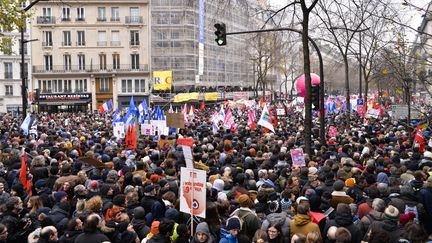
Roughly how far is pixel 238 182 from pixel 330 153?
18.4 ft

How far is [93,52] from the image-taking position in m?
61.8

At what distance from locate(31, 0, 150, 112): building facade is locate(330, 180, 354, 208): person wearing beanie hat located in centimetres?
5390

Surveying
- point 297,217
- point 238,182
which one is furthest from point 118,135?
point 297,217

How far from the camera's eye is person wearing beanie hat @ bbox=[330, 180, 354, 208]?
27.8 feet

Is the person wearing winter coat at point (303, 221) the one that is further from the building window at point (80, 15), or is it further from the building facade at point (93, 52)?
the building window at point (80, 15)

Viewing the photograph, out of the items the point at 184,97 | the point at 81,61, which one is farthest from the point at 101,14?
the point at 184,97

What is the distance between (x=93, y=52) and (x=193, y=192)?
57.0 m

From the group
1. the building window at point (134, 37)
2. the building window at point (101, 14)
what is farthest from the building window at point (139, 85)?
the building window at point (101, 14)

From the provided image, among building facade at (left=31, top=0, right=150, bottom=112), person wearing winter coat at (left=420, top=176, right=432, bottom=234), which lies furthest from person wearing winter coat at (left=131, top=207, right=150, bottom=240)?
building facade at (left=31, top=0, right=150, bottom=112)

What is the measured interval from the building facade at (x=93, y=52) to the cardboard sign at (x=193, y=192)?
54429 millimetres

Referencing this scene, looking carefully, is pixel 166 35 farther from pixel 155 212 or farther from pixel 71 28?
pixel 155 212

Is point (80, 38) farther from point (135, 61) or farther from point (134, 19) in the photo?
point (135, 61)

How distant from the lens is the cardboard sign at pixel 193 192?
24.2 ft

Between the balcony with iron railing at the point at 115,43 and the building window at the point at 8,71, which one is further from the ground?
the balcony with iron railing at the point at 115,43
